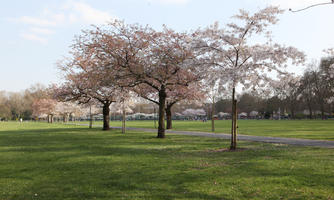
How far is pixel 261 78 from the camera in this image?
16.0 m

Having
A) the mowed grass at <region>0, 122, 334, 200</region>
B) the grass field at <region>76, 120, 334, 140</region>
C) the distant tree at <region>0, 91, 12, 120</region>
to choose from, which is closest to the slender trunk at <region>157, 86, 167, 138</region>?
the grass field at <region>76, 120, 334, 140</region>

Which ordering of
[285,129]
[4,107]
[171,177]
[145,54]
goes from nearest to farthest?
[171,177]
[145,54]
[285,129]
[4,107]

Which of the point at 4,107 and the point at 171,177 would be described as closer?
the point at 171,177

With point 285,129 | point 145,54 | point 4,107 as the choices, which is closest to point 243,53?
point 145,54

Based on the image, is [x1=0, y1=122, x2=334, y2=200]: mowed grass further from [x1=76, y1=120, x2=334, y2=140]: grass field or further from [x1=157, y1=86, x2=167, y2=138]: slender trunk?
[x1=76, y1=120, x2=334, y2=140]: grass field

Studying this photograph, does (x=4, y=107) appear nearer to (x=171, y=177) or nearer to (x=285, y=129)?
(x=285, y=129)

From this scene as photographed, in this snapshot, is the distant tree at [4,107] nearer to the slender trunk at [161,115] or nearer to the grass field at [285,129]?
the grass field at [285,129]

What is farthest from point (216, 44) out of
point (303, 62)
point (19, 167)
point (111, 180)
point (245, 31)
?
point (19, 167)

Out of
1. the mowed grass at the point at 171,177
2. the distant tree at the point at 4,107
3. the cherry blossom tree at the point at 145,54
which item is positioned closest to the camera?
the mowed grass at the point at 171,177

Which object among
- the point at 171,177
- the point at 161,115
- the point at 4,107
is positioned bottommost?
the point at 171,177

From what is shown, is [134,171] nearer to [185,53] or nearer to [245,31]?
[245,31]

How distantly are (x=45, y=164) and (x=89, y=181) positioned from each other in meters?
4.10

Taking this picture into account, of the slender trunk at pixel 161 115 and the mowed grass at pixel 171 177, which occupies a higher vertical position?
the slender trunk at pixel 161 115

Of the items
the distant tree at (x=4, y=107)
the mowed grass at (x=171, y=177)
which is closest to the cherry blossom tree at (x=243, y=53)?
the mowed grass at (x=171, y=177)
